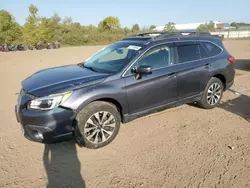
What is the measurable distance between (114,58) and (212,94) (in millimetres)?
2420

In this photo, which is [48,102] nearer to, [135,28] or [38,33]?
[38,33]

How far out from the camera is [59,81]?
11.4ft

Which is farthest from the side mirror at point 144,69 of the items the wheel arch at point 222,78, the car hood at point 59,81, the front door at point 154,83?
the wheel arch at point 222,78

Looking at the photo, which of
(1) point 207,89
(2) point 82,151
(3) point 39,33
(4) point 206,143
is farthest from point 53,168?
(3) point 39,33

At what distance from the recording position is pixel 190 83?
4430 mm

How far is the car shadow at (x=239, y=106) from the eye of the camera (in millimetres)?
4714

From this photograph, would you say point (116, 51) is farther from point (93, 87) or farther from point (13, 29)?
point (13, 29)

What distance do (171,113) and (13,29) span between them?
4483 cm

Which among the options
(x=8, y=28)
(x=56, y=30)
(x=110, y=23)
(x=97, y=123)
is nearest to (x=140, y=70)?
(x=97, y=123)

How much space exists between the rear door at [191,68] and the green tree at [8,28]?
140 feet

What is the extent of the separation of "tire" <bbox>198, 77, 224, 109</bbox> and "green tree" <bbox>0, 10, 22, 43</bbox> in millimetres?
42869

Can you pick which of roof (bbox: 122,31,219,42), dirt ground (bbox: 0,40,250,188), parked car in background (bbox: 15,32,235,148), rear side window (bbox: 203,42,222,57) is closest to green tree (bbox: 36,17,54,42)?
dirt ground (bbox: 0,40,250,188)

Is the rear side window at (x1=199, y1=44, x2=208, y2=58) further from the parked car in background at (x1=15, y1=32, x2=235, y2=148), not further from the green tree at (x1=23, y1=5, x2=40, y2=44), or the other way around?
the green tree at (x1=23, y1=5, x2=40, y2=44)

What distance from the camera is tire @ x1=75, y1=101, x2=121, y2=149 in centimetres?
328
